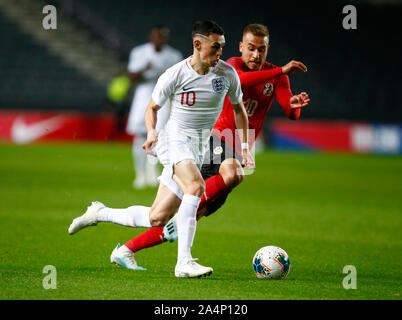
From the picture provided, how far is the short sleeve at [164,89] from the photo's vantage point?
554 cm

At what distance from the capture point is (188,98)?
5676mm

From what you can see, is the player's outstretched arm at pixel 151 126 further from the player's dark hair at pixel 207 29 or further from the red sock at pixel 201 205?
the red sock at pixel 201 205

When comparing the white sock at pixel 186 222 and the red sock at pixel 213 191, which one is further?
the red sock at pixel 213 191

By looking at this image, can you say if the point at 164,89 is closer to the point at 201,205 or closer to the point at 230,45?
the point at 201,205

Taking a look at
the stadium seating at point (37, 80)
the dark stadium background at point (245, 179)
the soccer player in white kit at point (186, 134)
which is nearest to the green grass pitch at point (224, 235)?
the dark stadium background at point (245, 179)

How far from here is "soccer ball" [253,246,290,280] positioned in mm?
5508

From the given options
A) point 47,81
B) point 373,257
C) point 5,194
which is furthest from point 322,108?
point 373,257

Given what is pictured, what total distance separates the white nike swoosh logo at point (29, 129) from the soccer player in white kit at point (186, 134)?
53.4 ft

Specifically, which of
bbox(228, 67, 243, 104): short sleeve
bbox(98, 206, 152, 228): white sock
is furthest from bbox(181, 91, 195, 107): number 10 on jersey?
bbox(98, 206, 152, 228): white sock

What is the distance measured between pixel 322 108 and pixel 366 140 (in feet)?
11.6

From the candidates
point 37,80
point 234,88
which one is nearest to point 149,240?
point 234,88

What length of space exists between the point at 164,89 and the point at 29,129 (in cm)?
1717
